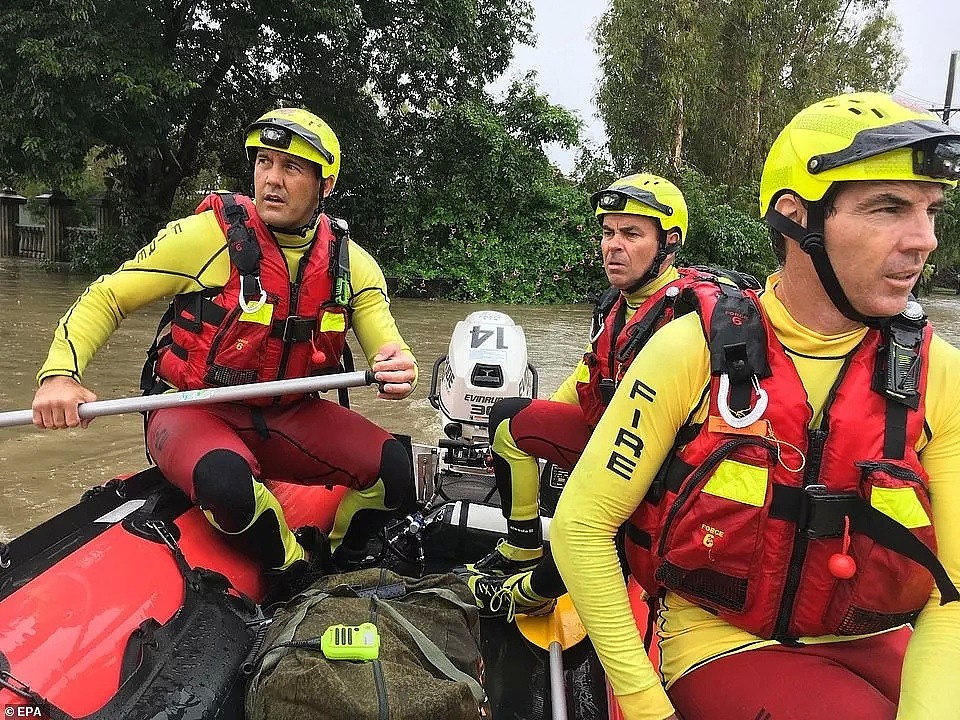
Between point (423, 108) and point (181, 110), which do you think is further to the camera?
point (423, 108)

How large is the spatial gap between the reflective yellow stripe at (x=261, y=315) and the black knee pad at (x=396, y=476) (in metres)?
0.58

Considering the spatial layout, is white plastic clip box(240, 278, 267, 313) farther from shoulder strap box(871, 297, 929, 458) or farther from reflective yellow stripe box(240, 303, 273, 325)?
shoulder strap box(871, 297, 929, 458)

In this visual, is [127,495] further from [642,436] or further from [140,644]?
[642,436]

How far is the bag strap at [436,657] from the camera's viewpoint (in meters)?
1.53

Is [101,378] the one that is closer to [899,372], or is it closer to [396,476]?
[396,476]

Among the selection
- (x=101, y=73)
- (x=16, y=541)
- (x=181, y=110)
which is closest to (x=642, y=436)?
(x=16, y=541)

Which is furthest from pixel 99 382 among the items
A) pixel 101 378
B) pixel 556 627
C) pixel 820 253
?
pixel 820 253

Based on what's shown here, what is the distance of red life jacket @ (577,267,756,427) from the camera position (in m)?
2.31

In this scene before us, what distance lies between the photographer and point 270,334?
2.38 meters

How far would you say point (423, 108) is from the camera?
597 inches

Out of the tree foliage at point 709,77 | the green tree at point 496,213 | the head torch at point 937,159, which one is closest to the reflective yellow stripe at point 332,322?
the head torch at point 937,159

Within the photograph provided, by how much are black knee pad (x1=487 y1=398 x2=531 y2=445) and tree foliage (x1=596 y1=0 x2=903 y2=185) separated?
657 inches

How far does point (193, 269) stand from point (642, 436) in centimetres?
162

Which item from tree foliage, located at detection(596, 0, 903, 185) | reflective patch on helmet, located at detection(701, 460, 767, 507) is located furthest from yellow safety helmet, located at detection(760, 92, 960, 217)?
tree foliage, located at detection(596, 0, 903, 185)
